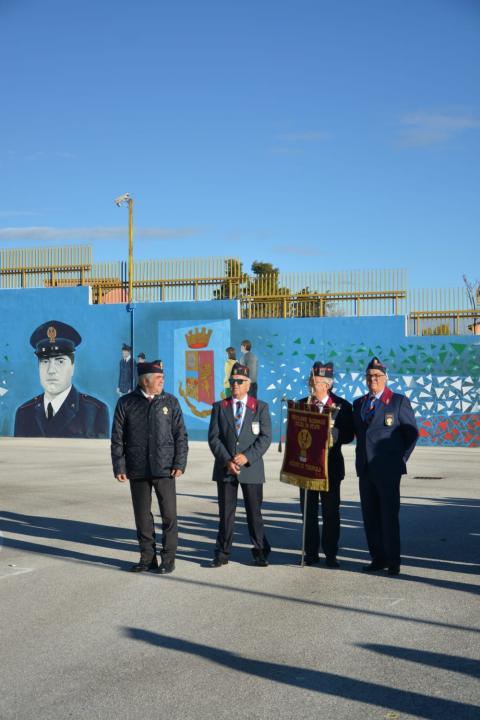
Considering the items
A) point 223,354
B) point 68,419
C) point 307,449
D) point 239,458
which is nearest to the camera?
point 239,458

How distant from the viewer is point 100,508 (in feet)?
45.6

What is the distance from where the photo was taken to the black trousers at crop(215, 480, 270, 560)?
31.8 ft

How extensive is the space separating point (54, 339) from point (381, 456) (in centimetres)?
2525

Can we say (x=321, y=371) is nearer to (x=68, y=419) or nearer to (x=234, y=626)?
(x=234, y=626)

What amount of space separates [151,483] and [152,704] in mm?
4281

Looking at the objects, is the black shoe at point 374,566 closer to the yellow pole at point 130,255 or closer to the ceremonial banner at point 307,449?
the ceremonial banner at point 307,449

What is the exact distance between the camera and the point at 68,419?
3322cm

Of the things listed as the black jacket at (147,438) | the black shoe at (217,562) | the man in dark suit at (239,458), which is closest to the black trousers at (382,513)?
the man in dark suit at (239,458)

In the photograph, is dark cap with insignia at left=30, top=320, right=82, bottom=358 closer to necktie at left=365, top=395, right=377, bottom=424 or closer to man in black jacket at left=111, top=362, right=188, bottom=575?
man in black jacket at left=111, top=362, right=188, bottom=575

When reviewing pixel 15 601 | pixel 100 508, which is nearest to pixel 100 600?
pixel 15 601

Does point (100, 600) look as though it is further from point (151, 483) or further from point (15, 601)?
point (151, 483)

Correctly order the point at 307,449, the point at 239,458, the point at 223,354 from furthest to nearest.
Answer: the point at 223,354
the point at 307,449
the point at 239,458

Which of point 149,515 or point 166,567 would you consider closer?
point 166,567

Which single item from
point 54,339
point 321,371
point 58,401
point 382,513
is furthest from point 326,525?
point 54,339
